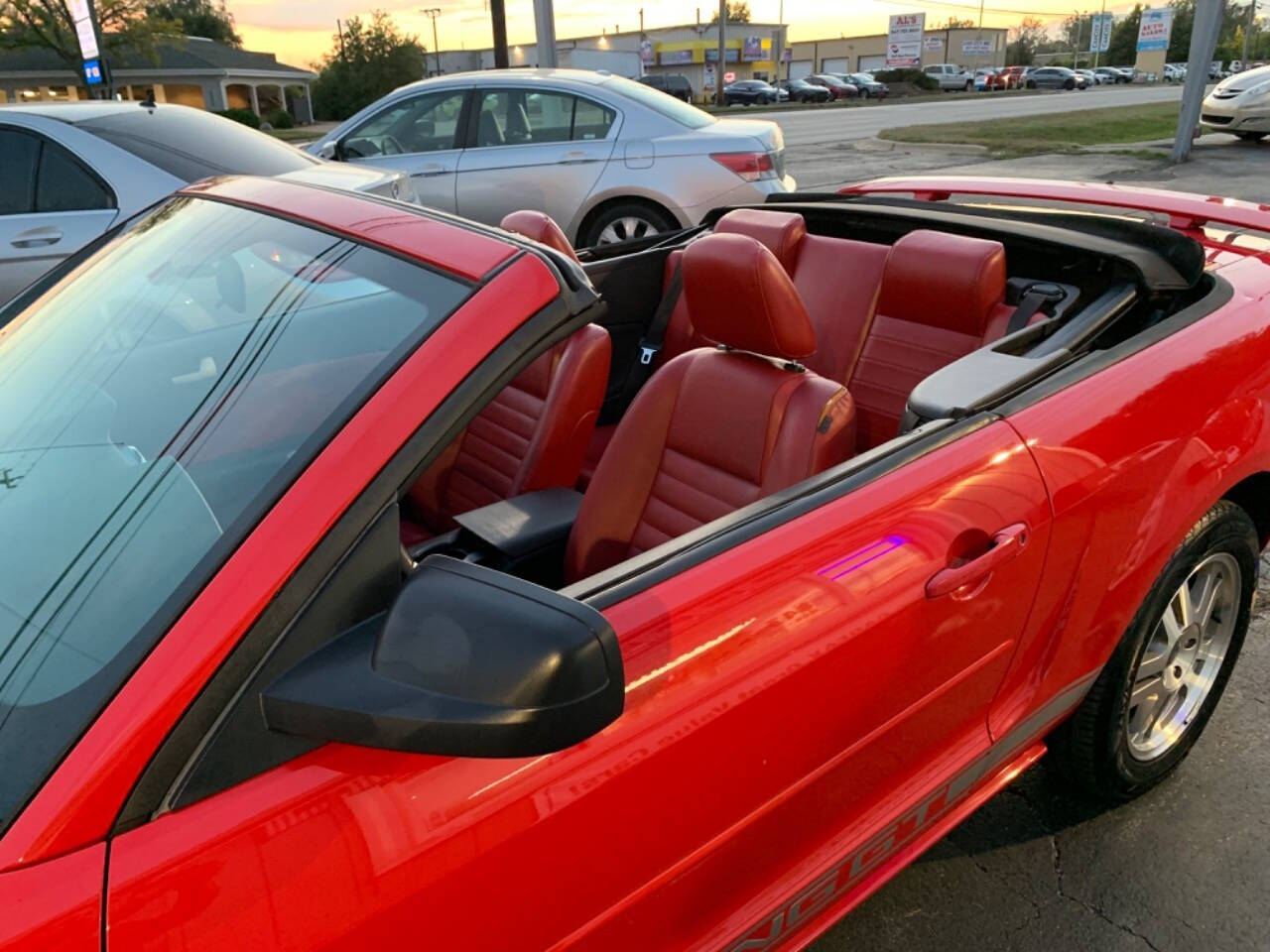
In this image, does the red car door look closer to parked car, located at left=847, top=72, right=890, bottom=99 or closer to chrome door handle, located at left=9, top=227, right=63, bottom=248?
chrome door handle, located at left=9, top=227, right=63, bottom=248

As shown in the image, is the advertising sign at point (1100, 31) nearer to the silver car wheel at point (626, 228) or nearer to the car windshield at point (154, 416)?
the silver car wheel at point (626, 228)

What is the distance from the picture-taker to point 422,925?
1156mm

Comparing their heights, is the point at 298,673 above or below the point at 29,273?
above

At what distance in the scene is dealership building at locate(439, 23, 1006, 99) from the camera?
247 feet

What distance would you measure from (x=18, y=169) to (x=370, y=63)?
158ft

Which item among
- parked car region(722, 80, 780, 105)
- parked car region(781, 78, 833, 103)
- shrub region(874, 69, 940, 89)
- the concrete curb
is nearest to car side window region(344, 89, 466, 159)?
the concrete curb

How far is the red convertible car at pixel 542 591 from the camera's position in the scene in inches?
41.8

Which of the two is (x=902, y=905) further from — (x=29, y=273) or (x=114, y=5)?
(x=114, y=5)

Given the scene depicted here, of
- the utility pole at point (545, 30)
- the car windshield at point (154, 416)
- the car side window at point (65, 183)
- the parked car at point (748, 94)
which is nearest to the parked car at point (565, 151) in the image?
the car side window at point (65, 183)

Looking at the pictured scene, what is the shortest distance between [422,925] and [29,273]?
479 cm

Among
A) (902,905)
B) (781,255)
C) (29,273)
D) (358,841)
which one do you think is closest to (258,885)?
(358,841)

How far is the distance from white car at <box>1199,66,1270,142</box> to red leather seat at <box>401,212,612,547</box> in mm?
17280

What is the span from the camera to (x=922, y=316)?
311cm

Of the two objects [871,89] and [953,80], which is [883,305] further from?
[953,80]
